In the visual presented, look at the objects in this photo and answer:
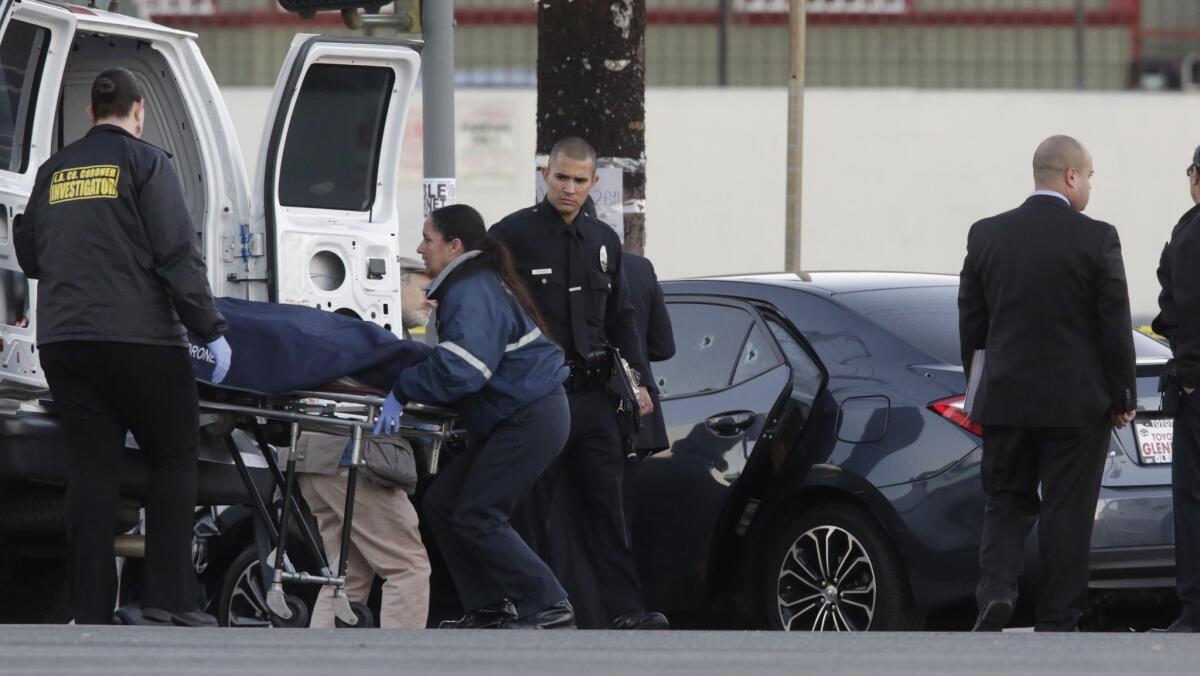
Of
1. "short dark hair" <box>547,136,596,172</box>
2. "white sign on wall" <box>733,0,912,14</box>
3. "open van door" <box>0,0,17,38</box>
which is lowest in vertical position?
"short dark hair" <box>547,136,596,172</box>


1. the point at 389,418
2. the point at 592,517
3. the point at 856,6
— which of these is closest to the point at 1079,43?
the point at 856,6

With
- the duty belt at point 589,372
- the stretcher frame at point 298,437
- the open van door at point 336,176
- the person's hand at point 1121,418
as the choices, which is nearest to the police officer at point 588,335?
the duty belt at point 589,372

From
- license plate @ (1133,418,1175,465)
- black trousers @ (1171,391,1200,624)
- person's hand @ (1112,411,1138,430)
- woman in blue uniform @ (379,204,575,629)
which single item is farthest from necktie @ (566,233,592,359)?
black trousers @ (1171,391,1200,624)

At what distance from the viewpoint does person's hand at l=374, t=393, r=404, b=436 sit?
6.52 meters

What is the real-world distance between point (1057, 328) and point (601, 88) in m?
2.62

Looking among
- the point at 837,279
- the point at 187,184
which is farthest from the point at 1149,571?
the point at 187,184

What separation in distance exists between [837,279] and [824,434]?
2.91 ft

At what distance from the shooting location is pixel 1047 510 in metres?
6.80

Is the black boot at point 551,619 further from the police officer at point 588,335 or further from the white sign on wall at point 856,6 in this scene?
the white sign on wall at point 856,6

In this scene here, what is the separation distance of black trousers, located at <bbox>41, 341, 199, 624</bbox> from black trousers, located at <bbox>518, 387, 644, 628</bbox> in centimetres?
144

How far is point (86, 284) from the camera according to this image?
6336mm

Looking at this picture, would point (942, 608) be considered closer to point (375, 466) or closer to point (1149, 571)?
point (1149, 571)

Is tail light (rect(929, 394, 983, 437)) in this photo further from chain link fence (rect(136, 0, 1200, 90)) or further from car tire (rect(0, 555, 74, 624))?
chain link fence (rect(136, 0, 1200, 90))

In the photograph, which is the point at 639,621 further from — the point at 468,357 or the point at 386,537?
the point at 468,357
